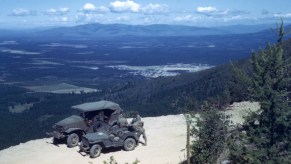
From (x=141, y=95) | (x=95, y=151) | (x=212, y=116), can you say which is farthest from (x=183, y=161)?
(x=141, y=95)

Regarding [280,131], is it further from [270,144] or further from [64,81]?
[64,81]

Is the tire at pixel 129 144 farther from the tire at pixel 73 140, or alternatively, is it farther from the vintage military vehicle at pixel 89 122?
the tire at pixel 73 140

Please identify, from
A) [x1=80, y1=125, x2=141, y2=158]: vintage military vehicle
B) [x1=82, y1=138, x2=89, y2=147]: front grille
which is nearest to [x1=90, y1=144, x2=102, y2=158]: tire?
[x1=80, y1=125, x2=141, y2=158]: vintage military vehicle

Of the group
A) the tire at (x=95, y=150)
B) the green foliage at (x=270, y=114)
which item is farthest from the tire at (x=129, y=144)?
the green foliage at (x=270, y=114)

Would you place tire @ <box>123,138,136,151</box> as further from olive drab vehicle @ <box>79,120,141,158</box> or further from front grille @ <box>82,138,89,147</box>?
front grille @ <box>82,138,89,147</box>

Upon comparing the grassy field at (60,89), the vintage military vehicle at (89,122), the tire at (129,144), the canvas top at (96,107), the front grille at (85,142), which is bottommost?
the grassy field at (60,89)
